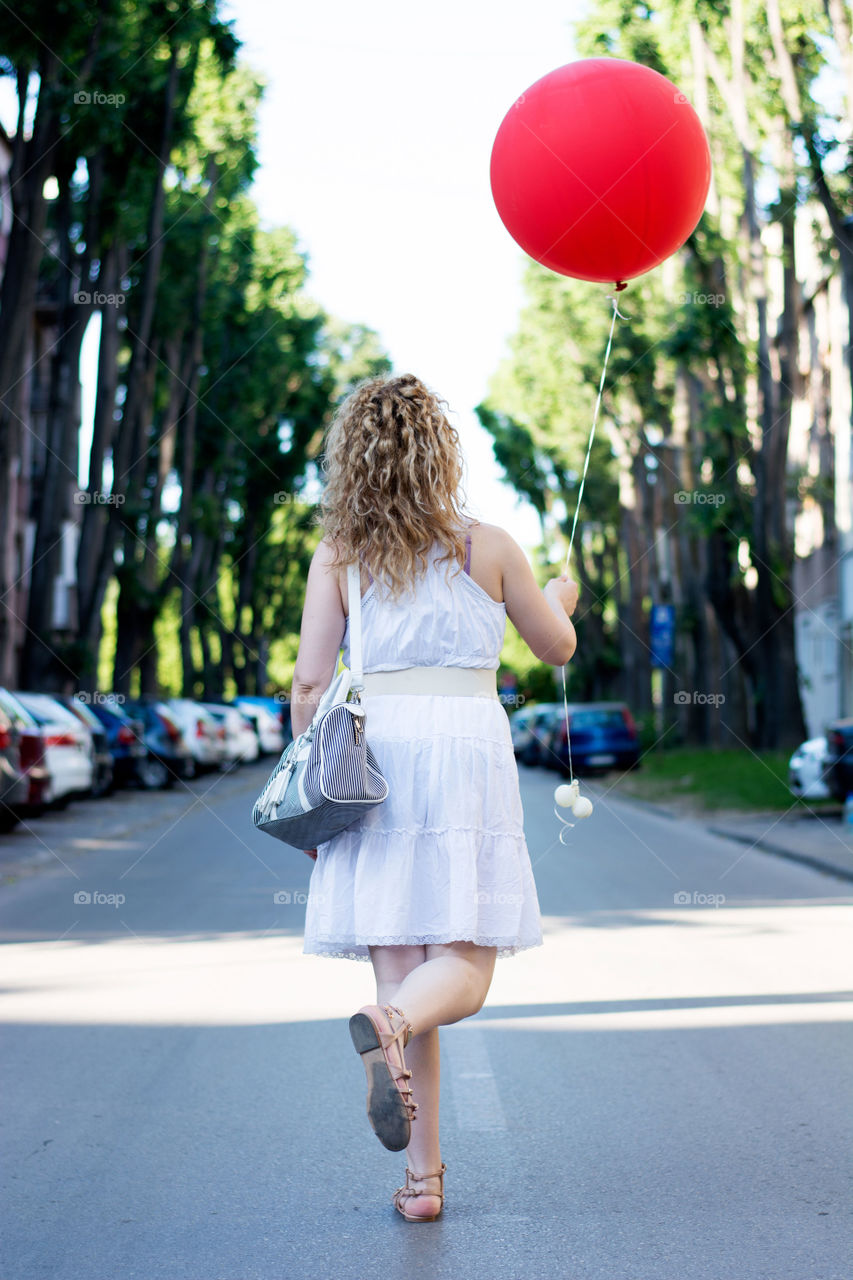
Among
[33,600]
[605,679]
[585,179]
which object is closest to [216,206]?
[33,600]

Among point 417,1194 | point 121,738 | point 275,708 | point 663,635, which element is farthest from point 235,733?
point 417,1194

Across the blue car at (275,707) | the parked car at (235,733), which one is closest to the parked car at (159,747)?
the parked car at (235,733)

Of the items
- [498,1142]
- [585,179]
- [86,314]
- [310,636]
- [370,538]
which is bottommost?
[498,1142]

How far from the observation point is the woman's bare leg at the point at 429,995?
12.7 ft

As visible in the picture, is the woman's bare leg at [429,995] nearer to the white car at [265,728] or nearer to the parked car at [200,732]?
the parked car at [200,732]

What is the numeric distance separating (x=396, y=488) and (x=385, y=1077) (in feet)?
4.73

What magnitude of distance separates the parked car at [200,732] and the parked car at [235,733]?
2.53 ft

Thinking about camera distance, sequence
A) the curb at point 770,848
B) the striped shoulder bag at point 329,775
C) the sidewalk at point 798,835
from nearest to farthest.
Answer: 1. the striped shoulder bag at point 329,775
2. the curb at point 770,848
3. the sidewalk at point 798,835

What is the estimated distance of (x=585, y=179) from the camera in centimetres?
503

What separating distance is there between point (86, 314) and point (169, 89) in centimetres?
347

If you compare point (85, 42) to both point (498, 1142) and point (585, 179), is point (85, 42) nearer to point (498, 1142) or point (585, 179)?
point (585, 179)

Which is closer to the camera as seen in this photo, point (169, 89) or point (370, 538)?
point (370, 538)

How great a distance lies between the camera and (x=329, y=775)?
3.80m

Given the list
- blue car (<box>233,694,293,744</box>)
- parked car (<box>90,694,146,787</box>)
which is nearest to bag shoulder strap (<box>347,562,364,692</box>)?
parked car (<box>90,694,146,787</box>)
